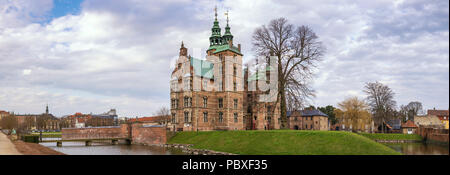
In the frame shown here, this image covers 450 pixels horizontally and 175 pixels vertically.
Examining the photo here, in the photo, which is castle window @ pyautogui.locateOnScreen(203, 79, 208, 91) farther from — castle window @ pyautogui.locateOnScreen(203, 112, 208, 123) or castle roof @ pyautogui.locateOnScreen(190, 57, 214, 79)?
castle window @ pyautogui.locateOnScreen(203, 112, 208, 123)

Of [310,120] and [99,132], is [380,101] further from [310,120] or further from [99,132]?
[99,132]

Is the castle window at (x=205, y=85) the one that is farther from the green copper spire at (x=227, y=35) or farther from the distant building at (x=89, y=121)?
the distant building at (x=89, y=121)

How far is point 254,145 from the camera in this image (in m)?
32.1

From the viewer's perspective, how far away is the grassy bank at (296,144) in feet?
85.9

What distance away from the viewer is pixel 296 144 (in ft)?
95.1

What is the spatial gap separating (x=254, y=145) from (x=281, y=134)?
10.3 ft

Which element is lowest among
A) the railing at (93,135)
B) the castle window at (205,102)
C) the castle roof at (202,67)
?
the railing at (93,135)

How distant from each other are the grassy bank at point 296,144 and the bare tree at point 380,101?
136 feet

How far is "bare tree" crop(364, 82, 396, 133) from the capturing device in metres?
65.8

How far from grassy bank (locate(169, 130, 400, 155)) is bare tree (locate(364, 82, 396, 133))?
4140 cm

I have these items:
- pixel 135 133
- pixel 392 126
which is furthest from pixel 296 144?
pixel 392 126

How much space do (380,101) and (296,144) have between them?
152 ft

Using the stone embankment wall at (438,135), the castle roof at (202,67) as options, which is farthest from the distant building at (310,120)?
the stone embankment wall at (438,135)
